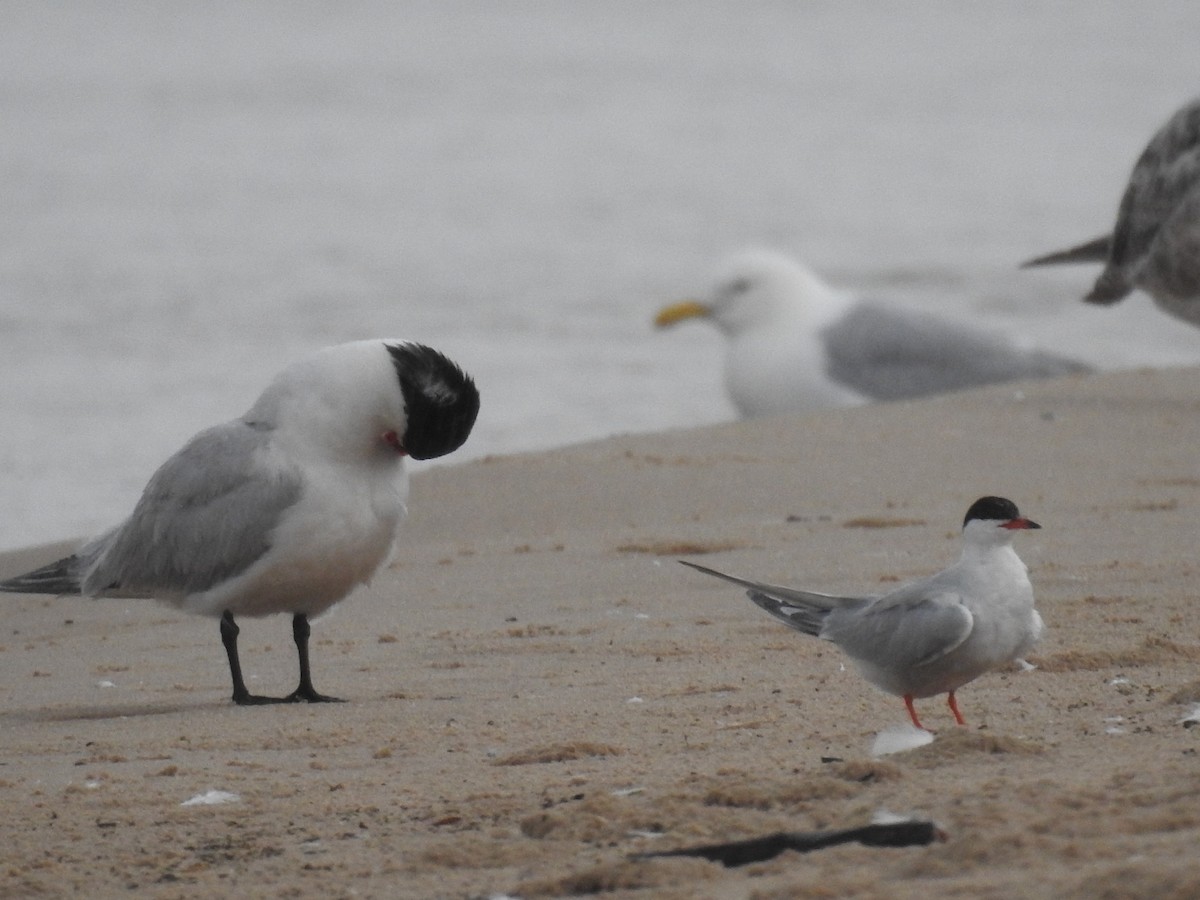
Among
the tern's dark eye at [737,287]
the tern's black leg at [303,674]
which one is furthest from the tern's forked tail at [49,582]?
the tern's dark eye at [737,287]

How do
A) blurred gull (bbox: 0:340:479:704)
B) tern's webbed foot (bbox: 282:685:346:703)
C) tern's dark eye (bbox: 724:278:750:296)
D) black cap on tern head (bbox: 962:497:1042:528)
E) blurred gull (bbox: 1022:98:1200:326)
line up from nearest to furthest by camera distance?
black cap on tern head (bbox: 962:497:1042:528)
tern's webbed foot (bbox: 282:685:346:703)
blurred gull (bbox: 0:340:479:704)
blurred gull (bbox: 1022:98:1200:326)
tern's dark eye (bbox: 724:278:750:296)

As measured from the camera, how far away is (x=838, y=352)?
33.7 ft

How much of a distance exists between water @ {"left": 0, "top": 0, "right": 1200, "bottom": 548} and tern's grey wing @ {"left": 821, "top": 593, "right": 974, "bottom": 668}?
15.0 ft

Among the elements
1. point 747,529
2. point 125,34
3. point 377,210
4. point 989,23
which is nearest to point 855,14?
point 989,23

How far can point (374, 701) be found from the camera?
4.63m

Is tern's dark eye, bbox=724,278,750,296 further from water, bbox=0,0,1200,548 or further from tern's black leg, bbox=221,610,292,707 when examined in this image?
tern's black leg, bbox=221,610,292,707

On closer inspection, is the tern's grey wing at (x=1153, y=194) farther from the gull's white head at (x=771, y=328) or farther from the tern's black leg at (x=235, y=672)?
the tern's black leg at (x=235, y=672)

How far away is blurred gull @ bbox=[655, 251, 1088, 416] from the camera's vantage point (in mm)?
10094

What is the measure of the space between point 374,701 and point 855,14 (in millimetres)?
39663

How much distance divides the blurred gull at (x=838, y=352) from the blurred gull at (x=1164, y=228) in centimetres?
138

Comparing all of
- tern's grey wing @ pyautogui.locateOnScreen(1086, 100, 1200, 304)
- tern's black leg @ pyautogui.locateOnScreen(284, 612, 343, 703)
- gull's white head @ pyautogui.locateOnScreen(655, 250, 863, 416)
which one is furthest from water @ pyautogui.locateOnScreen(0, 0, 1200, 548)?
→ tern's black leg @ pyautogui.locateOnScreen(284, 612, 343, 703)

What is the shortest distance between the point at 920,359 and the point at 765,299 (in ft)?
3.26

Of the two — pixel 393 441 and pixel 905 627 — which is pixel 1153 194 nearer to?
pixel 393 441

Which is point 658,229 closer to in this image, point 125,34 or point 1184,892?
point 1184,892
